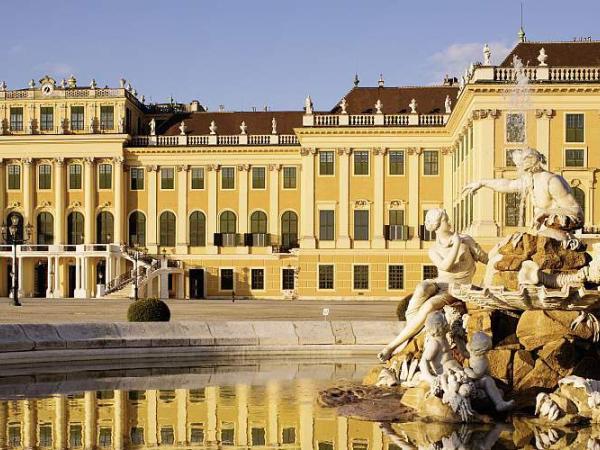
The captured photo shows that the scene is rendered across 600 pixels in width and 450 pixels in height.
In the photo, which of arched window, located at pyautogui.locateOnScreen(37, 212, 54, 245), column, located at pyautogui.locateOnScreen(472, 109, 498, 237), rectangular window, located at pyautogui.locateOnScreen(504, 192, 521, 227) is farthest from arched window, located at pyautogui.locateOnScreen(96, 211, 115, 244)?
rectangular window, located at pyautogui.locateOnScreen(504, 192, 521, 227)

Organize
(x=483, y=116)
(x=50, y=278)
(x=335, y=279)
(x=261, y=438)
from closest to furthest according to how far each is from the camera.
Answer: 1. (x=261, y=438)
2. (x=483, y=116)
3. (x=335, y=279)
4. (x=50, y=278)

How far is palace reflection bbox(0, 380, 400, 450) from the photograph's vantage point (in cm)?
1089

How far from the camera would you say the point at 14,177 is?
66438 mm

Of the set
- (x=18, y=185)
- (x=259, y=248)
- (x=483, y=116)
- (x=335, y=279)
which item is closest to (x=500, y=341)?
(x=483, y=116)

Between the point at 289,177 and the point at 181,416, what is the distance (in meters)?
52.6

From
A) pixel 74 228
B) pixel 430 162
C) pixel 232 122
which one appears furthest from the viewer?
pixel 232 122

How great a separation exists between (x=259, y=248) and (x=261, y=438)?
174ft

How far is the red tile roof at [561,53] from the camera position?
50.8 meters

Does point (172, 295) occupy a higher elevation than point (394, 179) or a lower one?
lower

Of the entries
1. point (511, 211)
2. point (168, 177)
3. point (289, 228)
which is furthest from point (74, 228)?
point (511, 211)

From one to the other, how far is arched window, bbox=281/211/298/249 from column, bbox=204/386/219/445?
4952 centimetres

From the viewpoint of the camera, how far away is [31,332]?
18.3 metres

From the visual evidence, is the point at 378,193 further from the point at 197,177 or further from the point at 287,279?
the point at 197,177

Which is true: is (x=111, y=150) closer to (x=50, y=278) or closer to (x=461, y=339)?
(x=50, y=278)
